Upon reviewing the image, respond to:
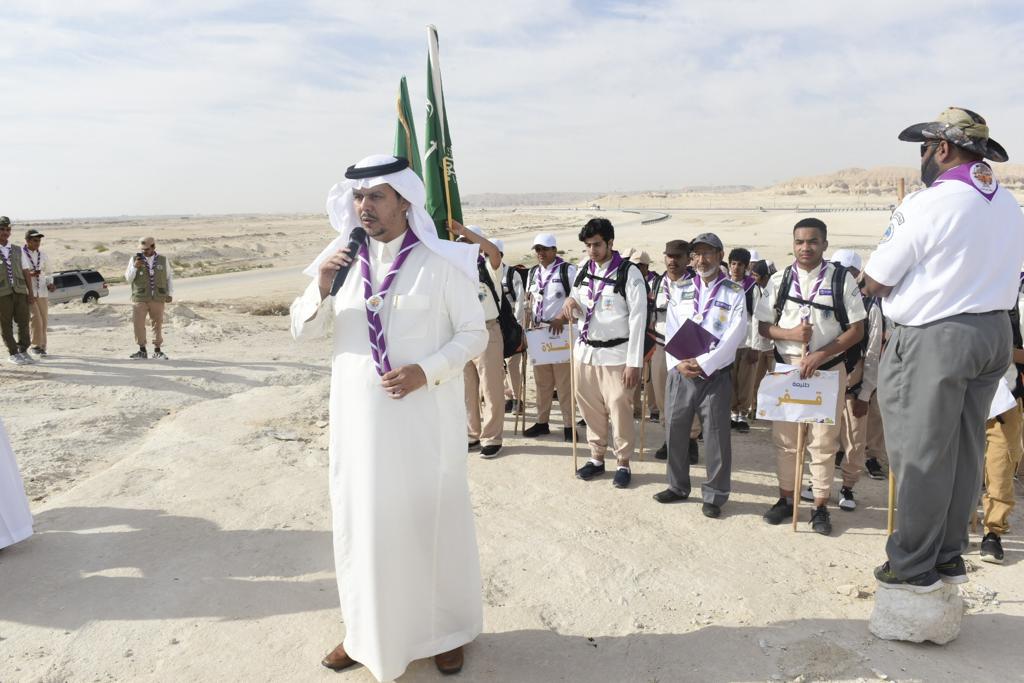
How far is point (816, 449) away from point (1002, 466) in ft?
3.50

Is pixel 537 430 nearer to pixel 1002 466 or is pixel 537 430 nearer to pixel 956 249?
pixel 1002 466

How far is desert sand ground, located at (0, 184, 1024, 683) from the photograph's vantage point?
3371 mm

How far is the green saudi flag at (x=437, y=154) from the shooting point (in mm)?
5773

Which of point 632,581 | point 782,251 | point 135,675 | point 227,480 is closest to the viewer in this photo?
point 135,675

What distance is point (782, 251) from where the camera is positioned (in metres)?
30.8

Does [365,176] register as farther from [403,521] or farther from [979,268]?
[979,268]

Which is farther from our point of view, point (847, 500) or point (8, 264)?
point (8, 264)

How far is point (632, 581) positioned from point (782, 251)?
29259 millimetres

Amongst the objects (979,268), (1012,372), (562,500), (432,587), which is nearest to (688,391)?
(562,500)

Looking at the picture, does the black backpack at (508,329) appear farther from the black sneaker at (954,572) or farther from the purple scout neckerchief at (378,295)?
the black sneaker at (954,572)

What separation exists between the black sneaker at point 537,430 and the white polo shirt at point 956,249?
4.44 metres

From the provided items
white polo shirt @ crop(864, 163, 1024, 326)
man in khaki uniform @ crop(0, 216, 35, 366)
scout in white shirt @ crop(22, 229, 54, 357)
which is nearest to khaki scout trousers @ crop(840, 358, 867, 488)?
white polo shirt @ crop(864, 163, 1024, 326)

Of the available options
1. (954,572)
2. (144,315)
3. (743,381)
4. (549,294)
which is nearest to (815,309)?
(954,572)

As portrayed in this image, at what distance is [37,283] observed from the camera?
418 inches
